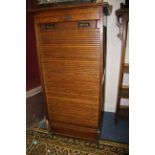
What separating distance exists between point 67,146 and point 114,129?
666mm

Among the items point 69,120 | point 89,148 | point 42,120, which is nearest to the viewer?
point 89,148

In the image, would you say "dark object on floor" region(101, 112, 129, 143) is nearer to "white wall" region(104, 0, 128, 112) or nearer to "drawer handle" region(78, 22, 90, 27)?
"white wall" region(104, 0, 128, 112)

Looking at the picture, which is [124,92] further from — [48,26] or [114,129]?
[48,26]

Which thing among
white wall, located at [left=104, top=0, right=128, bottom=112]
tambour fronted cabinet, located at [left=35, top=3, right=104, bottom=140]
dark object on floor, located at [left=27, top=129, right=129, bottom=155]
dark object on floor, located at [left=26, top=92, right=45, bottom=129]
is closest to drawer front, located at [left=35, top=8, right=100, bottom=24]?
tambour fronted cabinet, located at [left=35, top=3, right=104, bottom=140]

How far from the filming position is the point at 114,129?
2.14 m

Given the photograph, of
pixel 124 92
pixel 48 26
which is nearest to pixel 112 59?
pixel 124 92

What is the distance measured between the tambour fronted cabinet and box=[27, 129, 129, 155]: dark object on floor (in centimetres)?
10

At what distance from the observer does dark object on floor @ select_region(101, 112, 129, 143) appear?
6.46 ft

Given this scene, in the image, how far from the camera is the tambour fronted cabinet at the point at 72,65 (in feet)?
5.18

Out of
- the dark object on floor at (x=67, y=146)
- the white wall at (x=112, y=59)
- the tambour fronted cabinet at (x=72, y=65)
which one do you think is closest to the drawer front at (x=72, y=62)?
the tambour fronted cabinet at (x=72, y=65)

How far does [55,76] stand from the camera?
6.00ft
